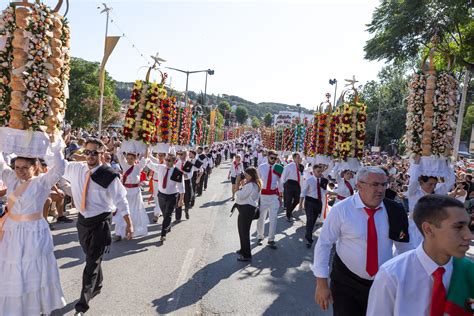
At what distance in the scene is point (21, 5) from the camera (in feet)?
14.8

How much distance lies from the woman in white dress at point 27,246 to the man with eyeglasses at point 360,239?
9.91 ft

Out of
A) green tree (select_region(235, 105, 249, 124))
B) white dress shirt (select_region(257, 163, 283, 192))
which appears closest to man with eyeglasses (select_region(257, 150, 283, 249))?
white dress shirt (select_region(257, 163, 283, 192))

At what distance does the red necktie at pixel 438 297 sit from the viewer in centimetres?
245

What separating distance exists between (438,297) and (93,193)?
4585mm

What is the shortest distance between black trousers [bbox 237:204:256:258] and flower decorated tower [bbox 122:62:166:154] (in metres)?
2.90

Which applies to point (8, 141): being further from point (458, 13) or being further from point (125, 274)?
point (458, 13)

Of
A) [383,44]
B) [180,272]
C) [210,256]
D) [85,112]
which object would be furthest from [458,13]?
[85,112]

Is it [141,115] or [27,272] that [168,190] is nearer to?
[141,115]

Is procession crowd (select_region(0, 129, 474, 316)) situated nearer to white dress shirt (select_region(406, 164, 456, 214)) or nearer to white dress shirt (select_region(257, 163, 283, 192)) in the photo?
white dress shirt (select_region(406, 164, 456, 214))

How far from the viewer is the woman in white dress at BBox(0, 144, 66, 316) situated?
14.0 ft

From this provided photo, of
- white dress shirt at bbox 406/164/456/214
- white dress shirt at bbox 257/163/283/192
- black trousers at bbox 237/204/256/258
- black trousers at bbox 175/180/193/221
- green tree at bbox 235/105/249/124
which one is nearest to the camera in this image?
white dress shirt at bbox 406/164/456/214

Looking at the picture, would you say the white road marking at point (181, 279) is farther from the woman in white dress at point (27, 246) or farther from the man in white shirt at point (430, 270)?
the man in white shirt at point (430, 270)

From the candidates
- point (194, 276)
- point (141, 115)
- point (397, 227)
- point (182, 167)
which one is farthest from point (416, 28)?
point (397, 227)

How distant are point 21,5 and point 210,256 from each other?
18.4 feet
